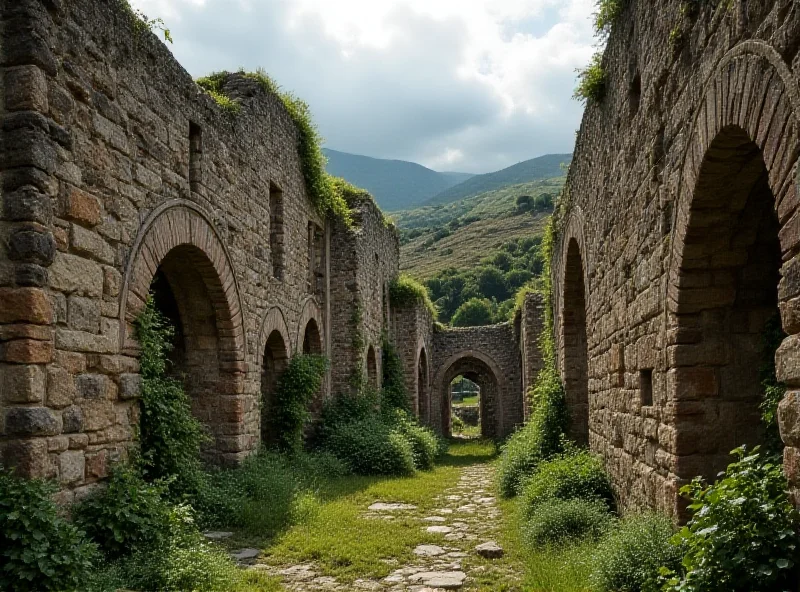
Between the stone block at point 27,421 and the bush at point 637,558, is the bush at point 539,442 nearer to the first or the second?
the bush at point 637,558

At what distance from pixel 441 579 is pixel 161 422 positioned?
2808mm

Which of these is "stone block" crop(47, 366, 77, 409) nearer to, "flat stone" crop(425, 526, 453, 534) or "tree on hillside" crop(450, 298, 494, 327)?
"flat stone" crop(425, 526, 453, 534)

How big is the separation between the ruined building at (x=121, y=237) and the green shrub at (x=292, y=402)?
202 mm

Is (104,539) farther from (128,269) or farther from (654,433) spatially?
(654,433)

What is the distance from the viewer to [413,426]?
47.6 ft

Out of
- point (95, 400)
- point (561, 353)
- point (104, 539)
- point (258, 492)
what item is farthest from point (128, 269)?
point (561, 353)

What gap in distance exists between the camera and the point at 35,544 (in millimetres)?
3875

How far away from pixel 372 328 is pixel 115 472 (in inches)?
421

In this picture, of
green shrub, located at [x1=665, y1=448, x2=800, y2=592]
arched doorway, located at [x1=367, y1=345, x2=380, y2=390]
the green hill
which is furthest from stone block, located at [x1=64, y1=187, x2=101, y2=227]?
the green hill

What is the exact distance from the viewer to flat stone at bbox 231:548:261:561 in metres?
5.80

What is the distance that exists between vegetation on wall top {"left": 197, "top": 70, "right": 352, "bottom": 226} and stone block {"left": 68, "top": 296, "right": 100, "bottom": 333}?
4.52 m

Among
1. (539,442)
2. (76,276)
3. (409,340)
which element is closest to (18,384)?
(76,276)

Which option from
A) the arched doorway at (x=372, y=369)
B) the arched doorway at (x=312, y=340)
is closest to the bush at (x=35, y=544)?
the arched doorway at (x=312, y=340)

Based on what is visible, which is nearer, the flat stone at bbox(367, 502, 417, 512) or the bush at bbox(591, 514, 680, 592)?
the bush at bbox(591, 514, 680, 592)
